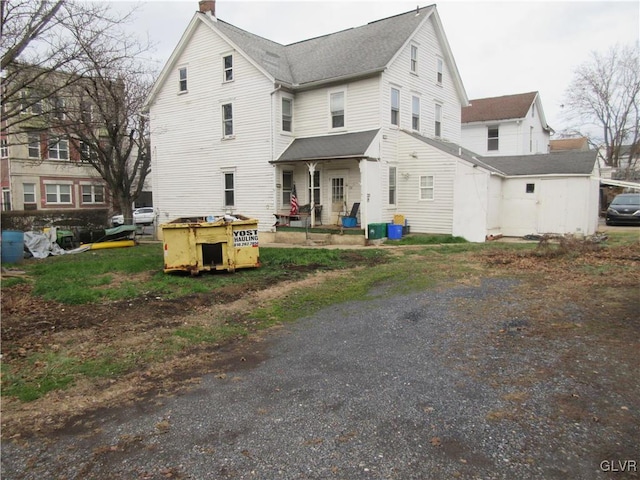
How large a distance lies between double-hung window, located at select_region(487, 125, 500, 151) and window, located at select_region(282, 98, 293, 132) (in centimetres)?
1831

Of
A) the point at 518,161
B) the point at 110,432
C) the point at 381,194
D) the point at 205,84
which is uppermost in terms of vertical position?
the point at 205,84

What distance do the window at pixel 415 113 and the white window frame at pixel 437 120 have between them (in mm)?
1801

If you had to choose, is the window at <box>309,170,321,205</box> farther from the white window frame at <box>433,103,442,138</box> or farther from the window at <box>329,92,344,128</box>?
the white window frame at <box>433,103,442,138</box>

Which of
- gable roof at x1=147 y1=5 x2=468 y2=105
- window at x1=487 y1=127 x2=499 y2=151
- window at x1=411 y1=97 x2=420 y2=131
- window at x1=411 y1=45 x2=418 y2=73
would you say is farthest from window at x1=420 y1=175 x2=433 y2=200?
window at x1=487 y1=127 x2=499 y2=151

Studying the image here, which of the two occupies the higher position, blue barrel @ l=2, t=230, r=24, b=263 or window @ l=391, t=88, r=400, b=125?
window @ l=391, t=88, r=400, b=125

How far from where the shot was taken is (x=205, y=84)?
21297 millimetres

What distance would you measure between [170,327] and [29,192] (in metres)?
33.0

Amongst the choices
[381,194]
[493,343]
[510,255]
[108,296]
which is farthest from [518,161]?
[108,296]

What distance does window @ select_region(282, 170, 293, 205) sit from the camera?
65.0 feet

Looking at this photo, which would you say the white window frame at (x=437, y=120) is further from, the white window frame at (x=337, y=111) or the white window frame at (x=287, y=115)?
the white window frame at (x=287, y=115)

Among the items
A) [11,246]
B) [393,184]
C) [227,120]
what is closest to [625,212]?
[393,184]

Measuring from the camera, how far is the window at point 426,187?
59.4 feet

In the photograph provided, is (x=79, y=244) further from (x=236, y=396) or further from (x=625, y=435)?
(x=625, y=435)

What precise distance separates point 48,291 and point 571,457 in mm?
9773
